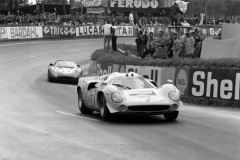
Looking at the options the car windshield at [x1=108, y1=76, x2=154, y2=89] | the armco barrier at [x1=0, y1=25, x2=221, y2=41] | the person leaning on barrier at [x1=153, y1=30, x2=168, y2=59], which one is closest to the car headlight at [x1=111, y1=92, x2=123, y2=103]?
the car windshield at [x1=108, y1=76, x2=154, y2=89]

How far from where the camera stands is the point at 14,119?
42.0 ft

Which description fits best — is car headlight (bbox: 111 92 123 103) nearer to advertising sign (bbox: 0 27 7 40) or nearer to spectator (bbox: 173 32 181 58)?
spectator (bbox: 173 32 181 58)

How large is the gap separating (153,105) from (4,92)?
34.7ft

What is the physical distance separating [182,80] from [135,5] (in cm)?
3229

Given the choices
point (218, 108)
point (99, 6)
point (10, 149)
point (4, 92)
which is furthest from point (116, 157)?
point (99, 6)

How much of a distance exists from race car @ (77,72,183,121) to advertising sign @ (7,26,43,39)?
1329 inches

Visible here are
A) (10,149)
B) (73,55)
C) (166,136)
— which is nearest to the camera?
(10,149)

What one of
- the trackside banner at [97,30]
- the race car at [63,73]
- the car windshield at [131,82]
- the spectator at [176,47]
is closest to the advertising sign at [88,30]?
the trackside banner at [97,30]

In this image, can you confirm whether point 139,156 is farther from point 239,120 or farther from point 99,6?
point 99,6

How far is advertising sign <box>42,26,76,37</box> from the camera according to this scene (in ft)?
161

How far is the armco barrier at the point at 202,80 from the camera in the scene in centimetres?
1677

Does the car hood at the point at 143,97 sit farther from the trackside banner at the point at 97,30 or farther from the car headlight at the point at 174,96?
the trackside banner at the point at 97,30

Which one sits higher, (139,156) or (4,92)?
(139,156)

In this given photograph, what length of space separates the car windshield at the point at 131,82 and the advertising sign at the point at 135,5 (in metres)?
36.6
